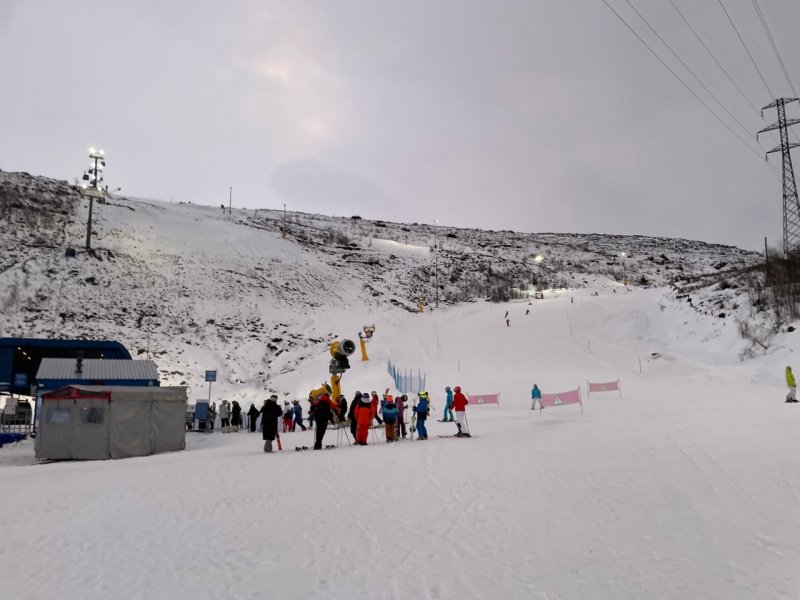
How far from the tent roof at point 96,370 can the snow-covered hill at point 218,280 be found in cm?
865

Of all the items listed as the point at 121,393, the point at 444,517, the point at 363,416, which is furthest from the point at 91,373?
the point at 444,517

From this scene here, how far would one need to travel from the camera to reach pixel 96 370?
25406 millimetres

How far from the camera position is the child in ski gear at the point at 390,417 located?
16.1 metres

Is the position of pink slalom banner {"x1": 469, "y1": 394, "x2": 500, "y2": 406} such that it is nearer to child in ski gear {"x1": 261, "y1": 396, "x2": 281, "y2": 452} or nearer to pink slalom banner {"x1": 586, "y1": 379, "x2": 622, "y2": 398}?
pink slalom banner {"x1": 586, "y1": 379, "x2": 622, "y2": 398}

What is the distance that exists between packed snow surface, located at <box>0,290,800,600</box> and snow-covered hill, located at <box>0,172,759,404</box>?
22.3 metres

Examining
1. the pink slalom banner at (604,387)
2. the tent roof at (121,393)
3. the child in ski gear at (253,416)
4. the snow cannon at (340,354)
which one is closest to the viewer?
the tent roof at (121,393)

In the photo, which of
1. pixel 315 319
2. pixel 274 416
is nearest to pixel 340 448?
pixel 274 416

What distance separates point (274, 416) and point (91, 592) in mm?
10250

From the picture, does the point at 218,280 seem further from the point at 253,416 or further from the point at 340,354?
the point at 340,354

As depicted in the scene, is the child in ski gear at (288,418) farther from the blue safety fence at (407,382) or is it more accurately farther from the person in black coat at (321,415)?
the blue safety fence at (407,382)

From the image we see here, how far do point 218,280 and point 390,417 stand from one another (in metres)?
39.5

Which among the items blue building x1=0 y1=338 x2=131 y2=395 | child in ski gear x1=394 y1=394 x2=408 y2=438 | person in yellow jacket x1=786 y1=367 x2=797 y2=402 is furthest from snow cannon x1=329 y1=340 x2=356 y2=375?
person in yellow jacket x1=786 y1=367 x2=797 y2=402

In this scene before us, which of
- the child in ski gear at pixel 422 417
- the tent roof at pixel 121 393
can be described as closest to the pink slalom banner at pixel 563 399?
the child in ski gear at pixel 422 417

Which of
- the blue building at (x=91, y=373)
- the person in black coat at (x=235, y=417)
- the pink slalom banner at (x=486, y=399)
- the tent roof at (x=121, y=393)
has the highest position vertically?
the blue building at (x=91, y=373)
